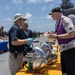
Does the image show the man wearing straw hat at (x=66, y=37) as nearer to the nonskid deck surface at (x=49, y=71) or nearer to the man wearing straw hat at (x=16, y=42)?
the nonskid deck surface at (x=49, y=71)

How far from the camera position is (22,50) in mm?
4098

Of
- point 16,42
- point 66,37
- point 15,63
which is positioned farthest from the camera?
point 15,63

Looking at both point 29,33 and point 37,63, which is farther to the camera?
point 29,33

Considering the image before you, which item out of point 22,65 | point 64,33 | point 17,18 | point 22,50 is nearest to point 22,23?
point 17,18

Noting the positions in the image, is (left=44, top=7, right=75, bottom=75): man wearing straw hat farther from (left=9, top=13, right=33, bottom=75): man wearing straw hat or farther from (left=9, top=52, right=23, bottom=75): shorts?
(left=9, top=52, right=23, bottom=75): shorts

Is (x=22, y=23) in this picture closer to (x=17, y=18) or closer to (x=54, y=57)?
(x=17, y=18)

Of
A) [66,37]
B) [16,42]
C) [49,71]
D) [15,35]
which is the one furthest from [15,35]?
[66,37]

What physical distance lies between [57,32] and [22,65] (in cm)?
112

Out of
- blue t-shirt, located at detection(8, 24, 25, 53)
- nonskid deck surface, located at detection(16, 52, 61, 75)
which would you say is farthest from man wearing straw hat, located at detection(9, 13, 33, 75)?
nonskid deck surface, located at detection(16, 52, 61, 75)

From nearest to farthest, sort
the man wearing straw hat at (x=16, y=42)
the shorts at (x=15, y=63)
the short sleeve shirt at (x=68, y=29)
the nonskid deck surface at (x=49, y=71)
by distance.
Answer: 1. the short sleeve shirt at (x=68, y=29)
2. the nonskid deck surface at (x=49, y=71)
3. the man wearing straw hat at (x=16, y=42)
4. the shorts at (x=15, y=63)

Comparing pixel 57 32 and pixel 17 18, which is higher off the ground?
pixel 17 18

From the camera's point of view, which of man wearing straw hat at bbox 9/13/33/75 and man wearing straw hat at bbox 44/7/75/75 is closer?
man wearing straw hat at bbox 44/7/75/75

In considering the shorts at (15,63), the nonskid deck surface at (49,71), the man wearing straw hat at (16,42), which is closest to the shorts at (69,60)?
the nonskid deck surface at (49,71)

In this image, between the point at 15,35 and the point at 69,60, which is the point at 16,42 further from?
the point at 69,60
